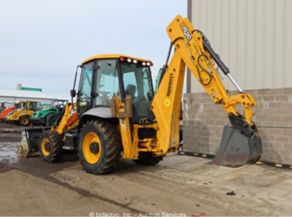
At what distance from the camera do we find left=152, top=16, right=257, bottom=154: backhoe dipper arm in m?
4.58

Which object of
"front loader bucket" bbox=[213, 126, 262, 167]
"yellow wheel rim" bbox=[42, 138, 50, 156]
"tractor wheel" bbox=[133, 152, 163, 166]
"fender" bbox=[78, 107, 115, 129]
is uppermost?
"fender" bbox=[78, 107, 115, 129]

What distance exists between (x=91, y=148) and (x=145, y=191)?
173 cm

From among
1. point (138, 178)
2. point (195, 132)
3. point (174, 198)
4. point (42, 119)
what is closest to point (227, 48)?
point (195, 132)

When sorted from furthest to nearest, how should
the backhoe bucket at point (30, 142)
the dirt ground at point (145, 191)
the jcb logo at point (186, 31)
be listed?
the backhoe bucket at point (30, 142) → the jcb logo at point (186, 31) → the dirt ground at point (145, 191)

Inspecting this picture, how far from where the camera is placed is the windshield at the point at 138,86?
6043mm

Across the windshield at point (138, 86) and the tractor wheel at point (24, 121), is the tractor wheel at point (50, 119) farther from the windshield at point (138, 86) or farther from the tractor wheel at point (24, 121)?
the windshield at point (138, 86)

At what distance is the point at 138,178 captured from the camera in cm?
563

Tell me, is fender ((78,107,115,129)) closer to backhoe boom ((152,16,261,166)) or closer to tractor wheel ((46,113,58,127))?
backhoe boom ((152,16,261,166))

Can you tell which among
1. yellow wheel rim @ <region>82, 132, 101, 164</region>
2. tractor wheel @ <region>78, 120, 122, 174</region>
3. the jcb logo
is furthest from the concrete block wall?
yellow wheel rim @ <region>82, 132, 101, 164</region>

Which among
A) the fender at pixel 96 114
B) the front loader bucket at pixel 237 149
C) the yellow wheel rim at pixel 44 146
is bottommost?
the yellow wheel rim at pixel 44 146

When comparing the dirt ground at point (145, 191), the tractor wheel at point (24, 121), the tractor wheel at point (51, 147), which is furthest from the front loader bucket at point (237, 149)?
the tractor wheel at point (24, 121)

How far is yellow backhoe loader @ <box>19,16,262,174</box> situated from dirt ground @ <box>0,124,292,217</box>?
501 millimetres

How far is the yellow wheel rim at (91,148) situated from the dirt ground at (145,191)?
0.36 m

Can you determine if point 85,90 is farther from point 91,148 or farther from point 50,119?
point 50,119
